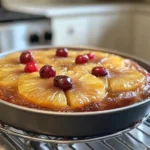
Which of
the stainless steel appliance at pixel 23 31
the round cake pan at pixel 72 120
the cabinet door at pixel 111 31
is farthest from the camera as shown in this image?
the cabinet door at pixel 111 31

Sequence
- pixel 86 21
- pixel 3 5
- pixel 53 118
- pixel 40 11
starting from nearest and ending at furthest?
pixel 53 118
pixel 40 11
pixel 86 21
pixel 3 5

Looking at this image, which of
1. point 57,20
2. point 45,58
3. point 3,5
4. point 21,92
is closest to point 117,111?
point 21,92

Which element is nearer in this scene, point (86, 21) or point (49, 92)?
point (49, 92)

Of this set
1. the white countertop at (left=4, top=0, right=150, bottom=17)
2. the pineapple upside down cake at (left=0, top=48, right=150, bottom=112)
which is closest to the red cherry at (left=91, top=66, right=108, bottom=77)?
the pineapple upside down cake at (left=0, top=48, right=150, bottom=112)

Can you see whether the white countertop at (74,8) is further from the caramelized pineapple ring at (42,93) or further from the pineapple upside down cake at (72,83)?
the caramelized pineapple ring at (42,93)

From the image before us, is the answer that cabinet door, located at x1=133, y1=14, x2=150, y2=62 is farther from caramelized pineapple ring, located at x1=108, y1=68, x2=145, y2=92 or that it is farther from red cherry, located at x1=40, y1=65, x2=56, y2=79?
red cherry, located at x1=40, y1=65, x2=56, y2=79

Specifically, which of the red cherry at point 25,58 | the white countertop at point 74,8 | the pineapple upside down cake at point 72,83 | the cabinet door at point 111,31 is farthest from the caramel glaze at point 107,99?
the cabinet door at point 111,31

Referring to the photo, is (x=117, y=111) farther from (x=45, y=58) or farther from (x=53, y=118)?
(x=45, y=58)

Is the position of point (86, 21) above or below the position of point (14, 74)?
below
